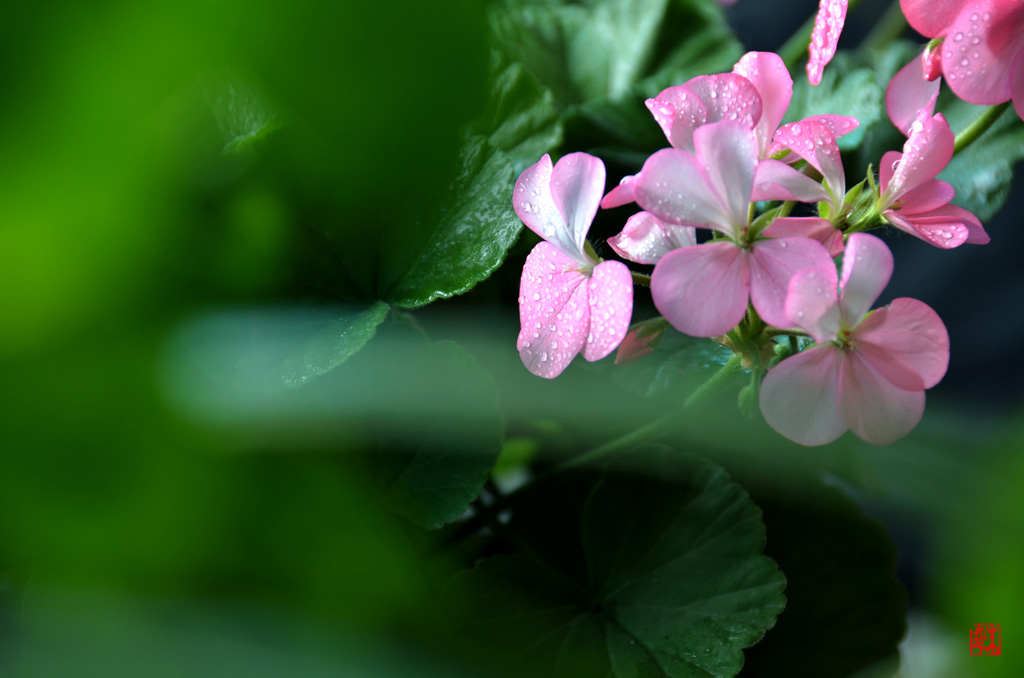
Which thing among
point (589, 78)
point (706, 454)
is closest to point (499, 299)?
point (706, 454)

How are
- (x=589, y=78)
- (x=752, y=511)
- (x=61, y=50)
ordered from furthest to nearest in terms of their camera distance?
(x=589, y=78) → (x=752, y=511) → (x=61, y=50)

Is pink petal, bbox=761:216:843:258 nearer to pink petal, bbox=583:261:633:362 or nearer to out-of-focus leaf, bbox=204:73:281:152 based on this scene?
pink petal, bbox=583:261:633:362

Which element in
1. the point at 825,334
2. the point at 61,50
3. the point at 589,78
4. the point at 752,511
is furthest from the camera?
the point at 589,78

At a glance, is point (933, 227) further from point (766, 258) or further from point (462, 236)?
point (462, 236)

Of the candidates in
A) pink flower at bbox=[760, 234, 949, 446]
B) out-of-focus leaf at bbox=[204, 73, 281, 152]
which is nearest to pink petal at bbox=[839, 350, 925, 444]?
pink flower at bbox=[760, 234, 949, 446]

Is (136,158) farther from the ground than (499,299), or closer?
farther from the ground

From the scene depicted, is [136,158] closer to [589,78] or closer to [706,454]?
[706,454]

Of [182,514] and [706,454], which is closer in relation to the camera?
[182,514]
